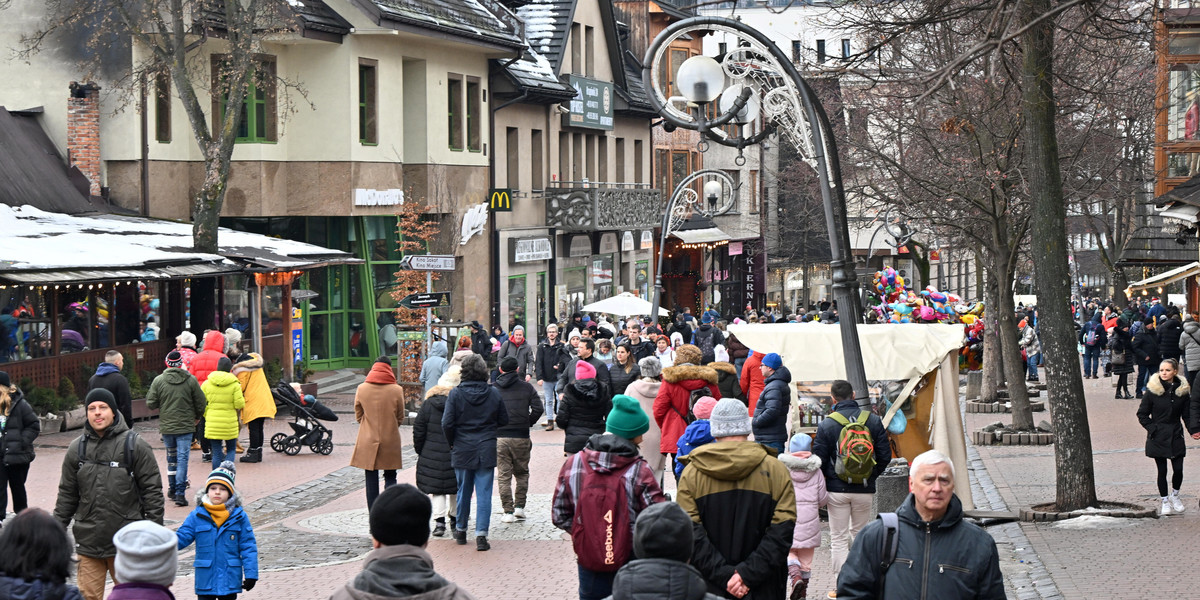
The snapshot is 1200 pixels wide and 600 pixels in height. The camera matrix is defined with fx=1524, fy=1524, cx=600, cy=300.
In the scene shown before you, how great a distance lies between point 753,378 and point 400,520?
12.0m

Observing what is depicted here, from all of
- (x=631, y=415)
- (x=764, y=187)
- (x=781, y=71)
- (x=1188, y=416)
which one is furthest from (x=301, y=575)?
(x=764, y=187)

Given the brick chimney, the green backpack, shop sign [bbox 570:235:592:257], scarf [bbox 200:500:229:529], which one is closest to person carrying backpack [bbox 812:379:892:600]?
the green backpack

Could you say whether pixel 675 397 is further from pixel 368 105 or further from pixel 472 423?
pixel 368 105

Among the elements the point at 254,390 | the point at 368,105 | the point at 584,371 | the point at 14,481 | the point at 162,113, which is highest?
the point at 368,105

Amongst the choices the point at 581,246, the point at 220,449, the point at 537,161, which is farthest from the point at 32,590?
the point at 581,246

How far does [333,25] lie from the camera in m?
31.7

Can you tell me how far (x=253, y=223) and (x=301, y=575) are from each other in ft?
73.6

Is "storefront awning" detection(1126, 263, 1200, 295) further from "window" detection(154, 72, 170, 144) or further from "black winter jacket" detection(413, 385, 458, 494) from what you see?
"window" detection(154, 72, 170, 144)

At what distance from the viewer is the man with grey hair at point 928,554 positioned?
20.6 ft

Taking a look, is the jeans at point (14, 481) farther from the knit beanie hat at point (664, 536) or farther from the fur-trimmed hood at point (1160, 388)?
the fur-trimmed hood at point (1160, 388)

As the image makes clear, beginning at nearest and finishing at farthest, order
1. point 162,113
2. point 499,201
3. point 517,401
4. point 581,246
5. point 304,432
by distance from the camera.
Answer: point 517,401
point 304,432
point 162,113
point 499,201
point 581,246

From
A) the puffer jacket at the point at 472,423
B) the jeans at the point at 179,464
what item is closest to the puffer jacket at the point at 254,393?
the jeans at the point at 179,464

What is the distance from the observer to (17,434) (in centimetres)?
1293

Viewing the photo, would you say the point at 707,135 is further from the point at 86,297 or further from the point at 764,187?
the point at 764,187
